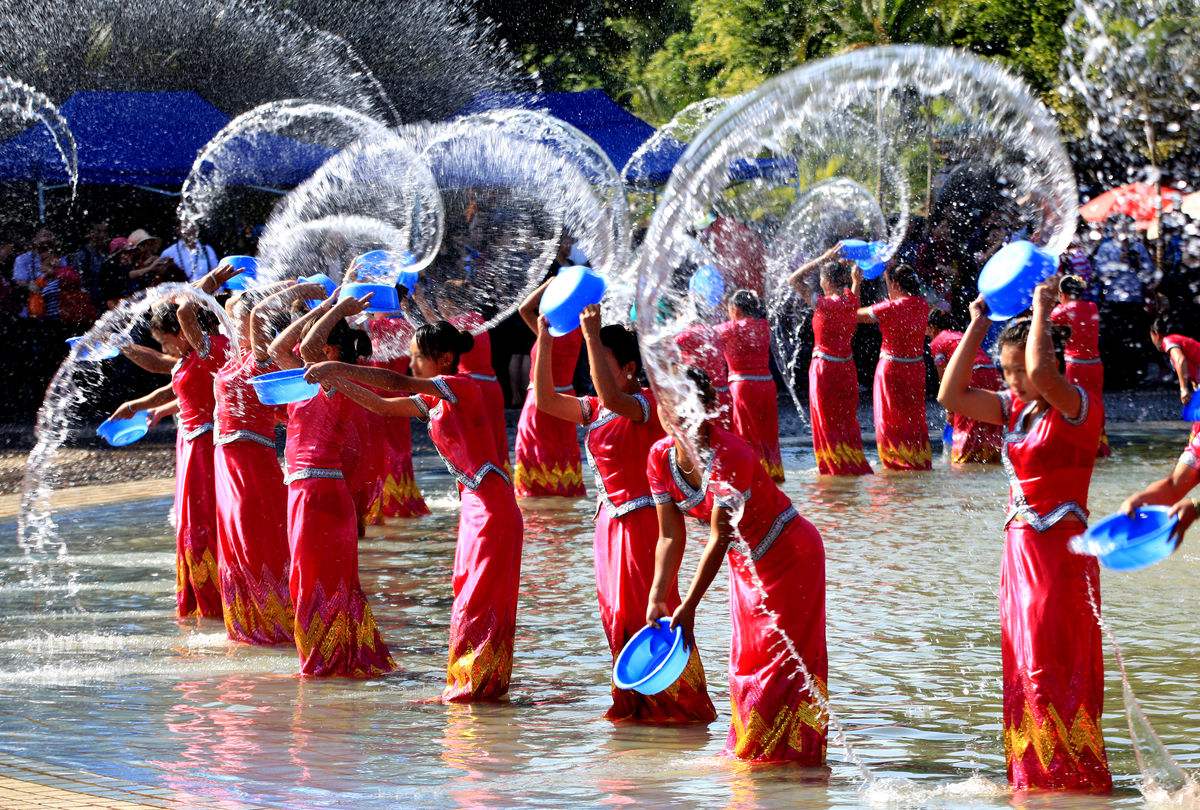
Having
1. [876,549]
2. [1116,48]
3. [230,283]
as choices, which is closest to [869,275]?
[876,549]

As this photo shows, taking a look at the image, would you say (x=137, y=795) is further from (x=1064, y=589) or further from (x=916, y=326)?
(x=916, y=326)

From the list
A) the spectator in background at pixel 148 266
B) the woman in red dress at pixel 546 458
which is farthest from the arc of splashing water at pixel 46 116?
the woman in red dress at pixel 546 458

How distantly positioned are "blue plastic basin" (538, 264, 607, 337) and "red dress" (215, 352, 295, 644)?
2706 millimetres

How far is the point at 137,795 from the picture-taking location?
5.74 metres

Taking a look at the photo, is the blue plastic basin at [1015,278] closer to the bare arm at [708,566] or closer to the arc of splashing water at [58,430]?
the bare arm at [708,566]

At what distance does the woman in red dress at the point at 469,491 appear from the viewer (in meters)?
7.04

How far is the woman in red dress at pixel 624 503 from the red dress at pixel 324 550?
1252 millimetres

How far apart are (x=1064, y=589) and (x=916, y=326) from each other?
9.09 metres

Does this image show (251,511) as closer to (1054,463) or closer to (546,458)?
(1054,463)

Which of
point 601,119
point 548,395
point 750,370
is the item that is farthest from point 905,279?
point 601,119

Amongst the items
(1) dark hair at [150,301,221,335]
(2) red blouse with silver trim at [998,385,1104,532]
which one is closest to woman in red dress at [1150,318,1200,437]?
(2) red blouse with silver trim at [998,385,1104,532]

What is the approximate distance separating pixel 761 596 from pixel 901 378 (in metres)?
9.41

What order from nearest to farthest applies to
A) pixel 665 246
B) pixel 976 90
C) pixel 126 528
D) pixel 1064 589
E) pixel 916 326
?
pixel 1064 589, pixel 665 246, pixel 976 90, pixel 126 528, pixel 916 326

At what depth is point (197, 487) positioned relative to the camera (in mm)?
9375
